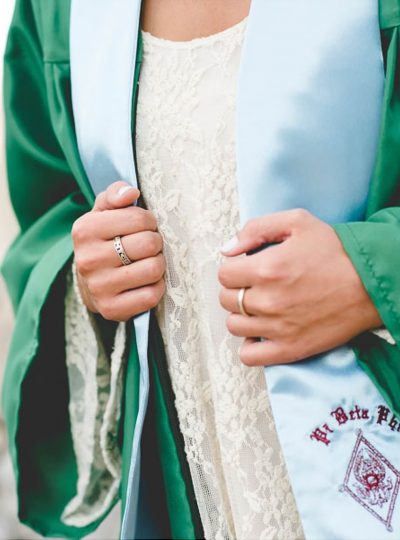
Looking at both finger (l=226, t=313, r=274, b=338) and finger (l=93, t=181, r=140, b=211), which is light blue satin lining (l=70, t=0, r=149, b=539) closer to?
finger (l=93, t=181, r=140, b=211)

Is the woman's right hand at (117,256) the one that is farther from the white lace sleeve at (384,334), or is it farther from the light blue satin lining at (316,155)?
the white lace sleeve at (384,334)

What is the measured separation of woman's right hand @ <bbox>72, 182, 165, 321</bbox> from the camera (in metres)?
0.88

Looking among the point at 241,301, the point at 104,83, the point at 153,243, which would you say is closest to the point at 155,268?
the point at 153,243

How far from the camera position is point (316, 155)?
0.80 m

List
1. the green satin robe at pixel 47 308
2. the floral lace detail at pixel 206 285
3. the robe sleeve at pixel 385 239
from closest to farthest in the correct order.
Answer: the robe sleeve at pixel 385 239, the floral lace detail at pixel 206 285, the green satin robe at pixel 47 308

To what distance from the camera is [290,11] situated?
82 cm

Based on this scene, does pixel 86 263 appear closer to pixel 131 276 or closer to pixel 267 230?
pixel 131 276

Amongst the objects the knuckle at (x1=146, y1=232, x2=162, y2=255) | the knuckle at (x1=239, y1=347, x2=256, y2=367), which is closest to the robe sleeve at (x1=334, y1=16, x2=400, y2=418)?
the knuckle at (x1=239, y1=347, x2=256, y2=367)

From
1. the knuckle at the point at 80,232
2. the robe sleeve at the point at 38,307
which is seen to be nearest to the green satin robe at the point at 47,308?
the robe sleeve at the point at 38,307

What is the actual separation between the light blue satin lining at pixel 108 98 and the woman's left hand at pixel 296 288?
18 centimetres

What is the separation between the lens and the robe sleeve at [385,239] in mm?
755

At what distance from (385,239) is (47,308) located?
0.51 m

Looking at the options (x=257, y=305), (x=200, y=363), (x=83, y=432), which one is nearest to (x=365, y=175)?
(x=257, y=305)

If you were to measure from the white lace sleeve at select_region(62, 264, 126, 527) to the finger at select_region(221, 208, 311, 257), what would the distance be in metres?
0.29
